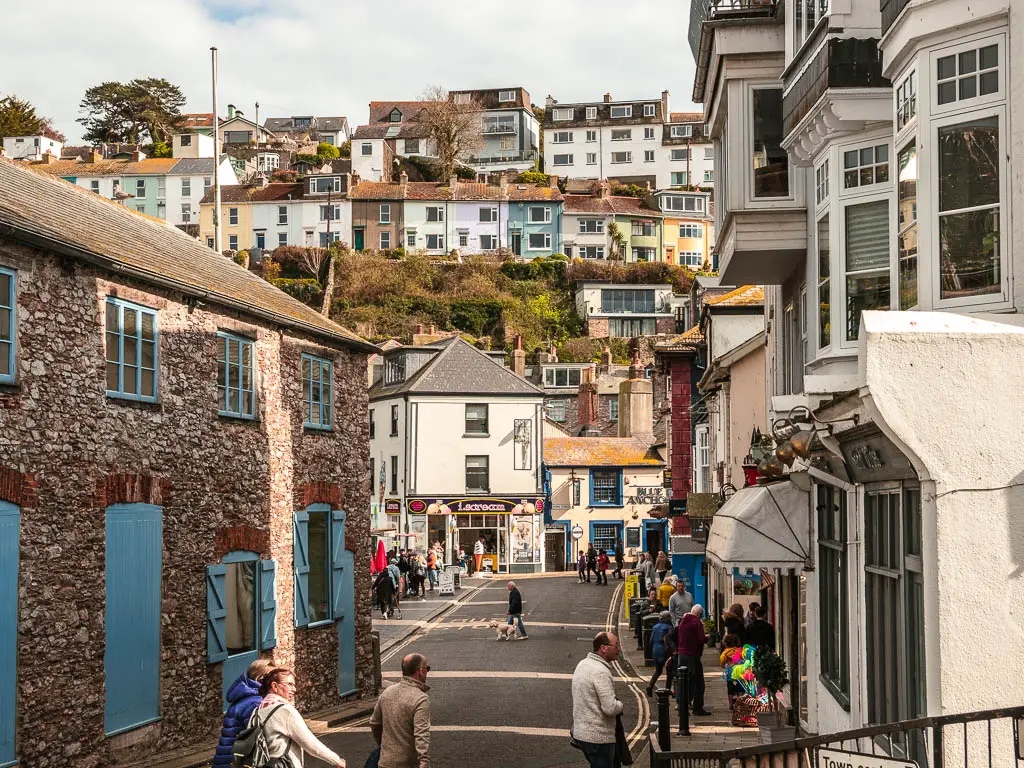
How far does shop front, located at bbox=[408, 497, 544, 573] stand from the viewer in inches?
2395

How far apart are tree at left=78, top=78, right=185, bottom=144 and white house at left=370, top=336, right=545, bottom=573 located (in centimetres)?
8332

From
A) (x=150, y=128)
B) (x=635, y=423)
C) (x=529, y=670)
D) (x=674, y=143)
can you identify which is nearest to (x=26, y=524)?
(x=529, y=670)

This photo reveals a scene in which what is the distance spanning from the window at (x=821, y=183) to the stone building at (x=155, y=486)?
26.9ft

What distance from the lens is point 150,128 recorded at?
438ft

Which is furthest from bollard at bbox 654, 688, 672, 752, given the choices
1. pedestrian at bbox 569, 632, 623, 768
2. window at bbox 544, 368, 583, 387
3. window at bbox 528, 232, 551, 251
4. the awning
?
window at bbox 528, 232, 551, 251

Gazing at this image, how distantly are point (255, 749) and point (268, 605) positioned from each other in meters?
10.4

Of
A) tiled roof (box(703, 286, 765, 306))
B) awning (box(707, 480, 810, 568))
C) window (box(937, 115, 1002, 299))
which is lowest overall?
awning (box(707, 480, 810, 568))

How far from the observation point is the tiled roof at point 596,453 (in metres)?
64.6

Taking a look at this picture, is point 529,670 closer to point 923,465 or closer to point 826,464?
point 826,464

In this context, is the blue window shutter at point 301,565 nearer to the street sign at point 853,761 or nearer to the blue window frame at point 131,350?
the blue window frame at point 131,350

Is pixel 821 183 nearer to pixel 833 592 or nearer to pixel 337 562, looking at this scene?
pixel 833 592

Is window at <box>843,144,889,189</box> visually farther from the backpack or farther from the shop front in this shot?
the shop front

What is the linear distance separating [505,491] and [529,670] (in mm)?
35746

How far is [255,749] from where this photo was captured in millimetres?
9641
